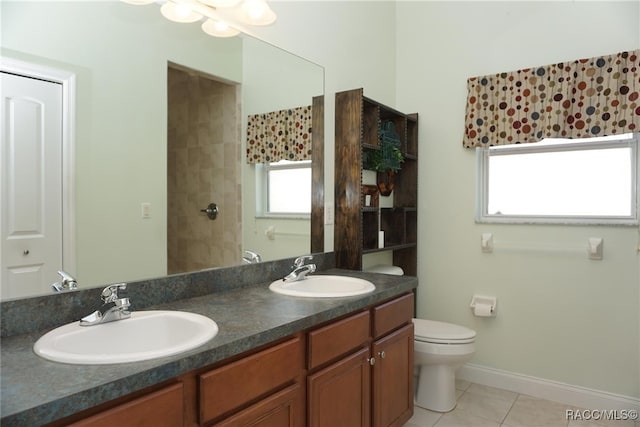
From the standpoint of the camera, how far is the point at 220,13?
1854 mm

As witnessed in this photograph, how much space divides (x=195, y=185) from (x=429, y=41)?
2.20 m

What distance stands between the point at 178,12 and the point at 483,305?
97.4 inches

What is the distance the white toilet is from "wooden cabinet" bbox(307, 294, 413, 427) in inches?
11.3

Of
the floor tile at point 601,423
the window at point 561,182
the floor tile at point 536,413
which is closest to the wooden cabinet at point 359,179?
the window at point 561,182

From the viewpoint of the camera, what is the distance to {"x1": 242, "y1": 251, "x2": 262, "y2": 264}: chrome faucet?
1.98 m

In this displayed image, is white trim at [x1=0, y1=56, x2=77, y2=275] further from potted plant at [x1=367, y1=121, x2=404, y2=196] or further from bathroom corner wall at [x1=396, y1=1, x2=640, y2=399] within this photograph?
bathroom corner wall at [x1=396, y1=1, x2=640, y2=399]

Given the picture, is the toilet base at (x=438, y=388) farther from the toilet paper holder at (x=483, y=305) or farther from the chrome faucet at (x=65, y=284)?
the chrome faucet at (x=65, y=284)

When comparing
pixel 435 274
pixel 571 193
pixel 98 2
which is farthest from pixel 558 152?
pixel 98 2

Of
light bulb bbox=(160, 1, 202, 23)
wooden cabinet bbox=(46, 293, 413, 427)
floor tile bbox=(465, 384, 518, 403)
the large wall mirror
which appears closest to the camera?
wooden cabinet bbox=(46, 293, 413, 427)

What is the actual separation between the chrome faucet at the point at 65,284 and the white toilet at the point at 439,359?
1844 mm

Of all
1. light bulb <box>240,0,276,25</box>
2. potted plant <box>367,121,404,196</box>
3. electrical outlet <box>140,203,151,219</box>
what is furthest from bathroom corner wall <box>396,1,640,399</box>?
electrical outlet <box>140,203,151,219</box>

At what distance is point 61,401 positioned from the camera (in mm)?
798

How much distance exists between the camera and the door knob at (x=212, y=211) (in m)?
1.83

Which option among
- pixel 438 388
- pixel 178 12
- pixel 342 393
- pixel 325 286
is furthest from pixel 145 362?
pixel 438 388
